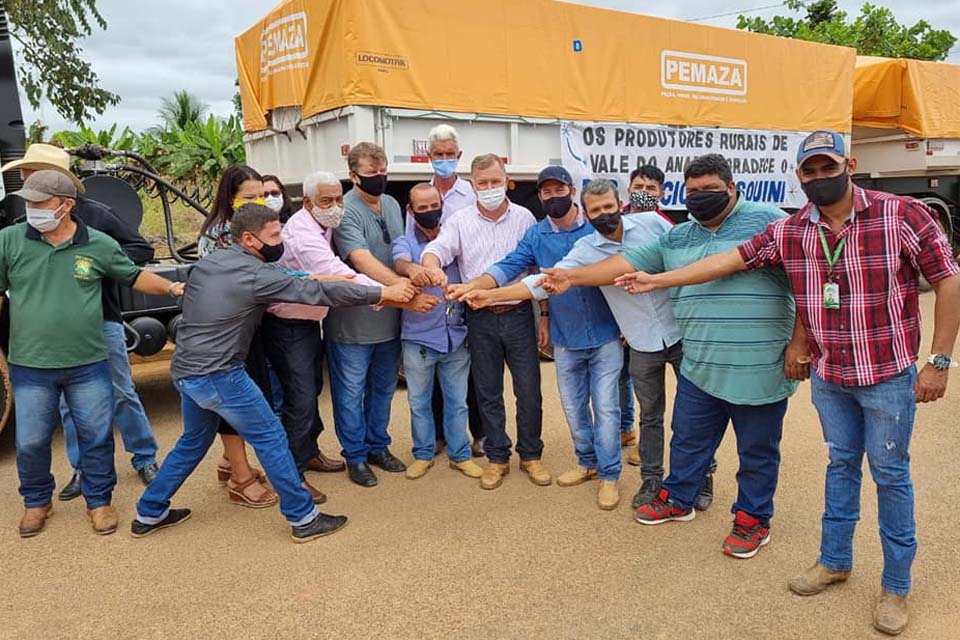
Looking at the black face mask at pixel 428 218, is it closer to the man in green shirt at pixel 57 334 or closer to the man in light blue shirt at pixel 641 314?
the man in light blue shirt at pixel 641 314

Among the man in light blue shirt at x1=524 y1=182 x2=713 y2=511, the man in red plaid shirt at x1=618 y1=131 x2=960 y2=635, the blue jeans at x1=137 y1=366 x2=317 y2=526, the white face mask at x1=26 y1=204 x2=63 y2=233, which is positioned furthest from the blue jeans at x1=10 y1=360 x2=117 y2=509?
the man in red plaid shirt at x1=618 y1=131 x2=960 y2=635

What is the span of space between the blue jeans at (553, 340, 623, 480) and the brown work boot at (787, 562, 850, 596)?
1.08 m

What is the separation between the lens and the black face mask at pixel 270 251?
3256 mm

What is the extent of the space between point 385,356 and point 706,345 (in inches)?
73.6

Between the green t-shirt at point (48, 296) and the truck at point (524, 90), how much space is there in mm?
2499

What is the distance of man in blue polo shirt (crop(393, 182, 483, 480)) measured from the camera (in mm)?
3973

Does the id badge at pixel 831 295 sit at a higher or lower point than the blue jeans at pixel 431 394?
higher

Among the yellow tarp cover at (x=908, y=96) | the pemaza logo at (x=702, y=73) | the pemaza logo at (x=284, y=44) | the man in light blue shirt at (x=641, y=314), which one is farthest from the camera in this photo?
the yellow tarp cover at (x=908, y=96)

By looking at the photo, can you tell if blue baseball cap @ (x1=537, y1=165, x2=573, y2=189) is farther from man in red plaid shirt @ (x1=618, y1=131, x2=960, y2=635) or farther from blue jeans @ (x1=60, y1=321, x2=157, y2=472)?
blue jeans @ (x1=60, y1=321, x2=157, y2=472)

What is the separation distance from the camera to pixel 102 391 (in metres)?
3.58

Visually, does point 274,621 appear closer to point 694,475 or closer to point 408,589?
point 408,589

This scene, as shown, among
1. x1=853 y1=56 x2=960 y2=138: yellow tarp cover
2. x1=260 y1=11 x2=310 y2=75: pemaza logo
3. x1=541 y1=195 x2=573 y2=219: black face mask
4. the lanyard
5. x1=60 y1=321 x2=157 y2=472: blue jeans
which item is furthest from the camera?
x1=853 y1=56 x2=960 y2=138: yellow tarp cover

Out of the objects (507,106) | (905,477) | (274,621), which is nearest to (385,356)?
(274,621)

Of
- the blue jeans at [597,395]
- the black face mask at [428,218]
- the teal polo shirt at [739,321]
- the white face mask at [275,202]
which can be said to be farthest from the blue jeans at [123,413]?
the teal polo shirt at [739,321]
